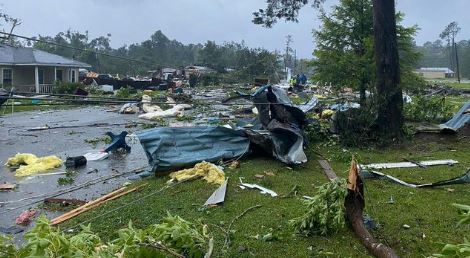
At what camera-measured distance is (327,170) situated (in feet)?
27.6

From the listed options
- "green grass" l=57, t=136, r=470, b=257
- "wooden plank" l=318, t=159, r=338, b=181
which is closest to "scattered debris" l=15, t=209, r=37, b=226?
"green grass" l=57, t=136, r=470, b=257

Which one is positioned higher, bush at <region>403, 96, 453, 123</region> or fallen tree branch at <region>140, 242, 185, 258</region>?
bush at <region>403, 96, 453, 123</region>

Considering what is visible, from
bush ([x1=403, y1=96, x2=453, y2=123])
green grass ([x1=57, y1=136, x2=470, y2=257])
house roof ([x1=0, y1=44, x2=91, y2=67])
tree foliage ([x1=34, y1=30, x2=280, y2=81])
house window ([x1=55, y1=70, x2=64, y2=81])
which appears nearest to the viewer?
green grass ([x1=57, y1=136, x2=470, y2=257])

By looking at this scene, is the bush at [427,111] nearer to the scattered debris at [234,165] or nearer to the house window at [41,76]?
the scattered debris at [234,165]

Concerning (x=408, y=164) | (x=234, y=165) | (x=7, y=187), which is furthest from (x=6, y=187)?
(x=408, y=164)

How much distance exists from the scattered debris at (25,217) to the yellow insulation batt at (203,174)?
2242mm

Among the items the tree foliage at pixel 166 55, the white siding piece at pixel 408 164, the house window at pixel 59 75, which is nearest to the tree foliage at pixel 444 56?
the tree foliage at pixel 166 55

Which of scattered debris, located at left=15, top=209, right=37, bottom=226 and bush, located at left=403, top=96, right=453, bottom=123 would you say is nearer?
scattered debris, located at left=15, top=209, right=37, bottom=226

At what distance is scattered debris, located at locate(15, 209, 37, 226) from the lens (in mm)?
6012

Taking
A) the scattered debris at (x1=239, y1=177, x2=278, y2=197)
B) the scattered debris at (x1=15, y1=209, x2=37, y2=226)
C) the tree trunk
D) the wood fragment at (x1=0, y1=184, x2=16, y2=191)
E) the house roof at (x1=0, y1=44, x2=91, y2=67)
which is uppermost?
the house roof at (x1=0, y1=44, x2=91, y2=67)

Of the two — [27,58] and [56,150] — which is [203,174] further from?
[27,58]

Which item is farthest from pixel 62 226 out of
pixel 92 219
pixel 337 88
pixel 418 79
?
pixel 418 79

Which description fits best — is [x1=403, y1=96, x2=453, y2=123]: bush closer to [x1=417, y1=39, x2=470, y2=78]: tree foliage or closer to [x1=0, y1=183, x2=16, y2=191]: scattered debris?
[x1=0, y1=183, x2=16, y2=191]: scattered debris

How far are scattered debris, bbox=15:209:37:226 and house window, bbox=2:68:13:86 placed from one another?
98.2ft
